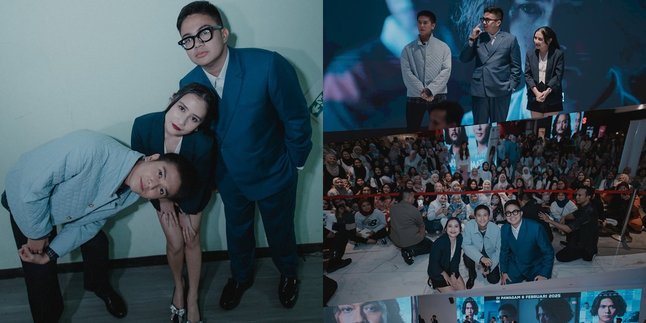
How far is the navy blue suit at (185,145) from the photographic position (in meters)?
2.18

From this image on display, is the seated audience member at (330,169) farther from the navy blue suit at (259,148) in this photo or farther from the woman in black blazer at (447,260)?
the woman in black blazer at (447,260)

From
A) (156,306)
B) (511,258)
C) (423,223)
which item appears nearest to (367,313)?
(423,223)

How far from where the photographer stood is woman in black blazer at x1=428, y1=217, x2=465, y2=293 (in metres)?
3.02

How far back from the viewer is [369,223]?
2.87 metres

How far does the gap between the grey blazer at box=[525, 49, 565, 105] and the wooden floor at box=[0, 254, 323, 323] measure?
4.65 feet

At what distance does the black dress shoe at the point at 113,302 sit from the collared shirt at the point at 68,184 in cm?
24

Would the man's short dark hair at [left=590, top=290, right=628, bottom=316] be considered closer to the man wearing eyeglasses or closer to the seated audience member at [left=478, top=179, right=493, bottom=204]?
the man wearing eyeglasses

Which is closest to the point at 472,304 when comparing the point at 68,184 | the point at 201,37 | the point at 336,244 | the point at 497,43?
the point at 336,244

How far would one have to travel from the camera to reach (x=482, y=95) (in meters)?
2.89

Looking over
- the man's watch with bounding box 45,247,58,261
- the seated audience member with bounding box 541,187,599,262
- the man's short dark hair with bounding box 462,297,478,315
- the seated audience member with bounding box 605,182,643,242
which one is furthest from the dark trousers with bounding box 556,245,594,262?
the man's watch with bounding box 45,247,58,261

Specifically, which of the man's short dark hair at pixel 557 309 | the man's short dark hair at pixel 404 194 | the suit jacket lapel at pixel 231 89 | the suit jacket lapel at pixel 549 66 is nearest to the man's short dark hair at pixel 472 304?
the man's short dark hair at pixel 557 309

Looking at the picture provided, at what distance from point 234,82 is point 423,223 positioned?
1.30 m

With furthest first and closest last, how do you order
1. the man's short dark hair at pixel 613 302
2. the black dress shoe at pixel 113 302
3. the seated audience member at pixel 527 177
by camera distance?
the man's short dark hair at pixel 613 302, the seated audience member at pixel 527 177, the black dress shoe at pixel 113 302

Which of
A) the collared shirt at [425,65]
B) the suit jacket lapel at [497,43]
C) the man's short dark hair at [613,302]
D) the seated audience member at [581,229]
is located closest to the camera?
Result: the collared shirt at [425,65]
